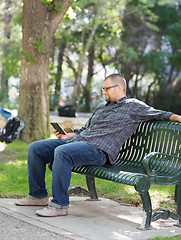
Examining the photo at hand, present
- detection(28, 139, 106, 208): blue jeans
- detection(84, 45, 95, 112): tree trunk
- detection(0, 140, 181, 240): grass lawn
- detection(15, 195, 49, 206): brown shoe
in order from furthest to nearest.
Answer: detection(84, 45, 95, 112): tree trunk → detection(0, 140, 181, 240): grass lawn → detection(15, 195, 49, 206): brown shoe → detection(28, 139, 106, 208): blue jeans

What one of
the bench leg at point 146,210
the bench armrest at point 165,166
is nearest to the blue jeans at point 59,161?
the bench armrest at point 165,166

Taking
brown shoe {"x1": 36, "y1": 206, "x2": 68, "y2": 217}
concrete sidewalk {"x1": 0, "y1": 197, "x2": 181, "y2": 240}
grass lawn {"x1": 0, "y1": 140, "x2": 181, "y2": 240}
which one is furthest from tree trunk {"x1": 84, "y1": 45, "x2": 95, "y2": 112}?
brown shoe {"x1": 36, "y1": 206, "x2": 68, "y2": 217}

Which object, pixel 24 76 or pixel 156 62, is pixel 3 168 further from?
pixel 156 62

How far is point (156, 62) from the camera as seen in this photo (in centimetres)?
2011

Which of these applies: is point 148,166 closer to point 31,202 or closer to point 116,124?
point 116,124

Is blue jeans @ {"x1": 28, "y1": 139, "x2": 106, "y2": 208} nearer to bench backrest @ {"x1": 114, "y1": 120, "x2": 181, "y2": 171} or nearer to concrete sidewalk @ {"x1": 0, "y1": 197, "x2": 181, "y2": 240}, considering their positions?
concrete sidewalk @ {"x1": 0, "y1": 197, "x2": 181, "y2": 240}

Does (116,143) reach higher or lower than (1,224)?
higher

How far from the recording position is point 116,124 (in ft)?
16.0

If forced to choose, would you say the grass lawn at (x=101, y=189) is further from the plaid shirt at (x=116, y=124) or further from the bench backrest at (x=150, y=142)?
the plaid shirt at (x=116, y=124)

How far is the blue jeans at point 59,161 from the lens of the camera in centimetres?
449

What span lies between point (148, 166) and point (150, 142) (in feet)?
2.68

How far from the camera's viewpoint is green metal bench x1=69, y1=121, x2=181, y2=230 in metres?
4.30

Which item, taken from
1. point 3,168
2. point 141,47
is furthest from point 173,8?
point 3,168

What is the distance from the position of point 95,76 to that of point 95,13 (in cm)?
447
